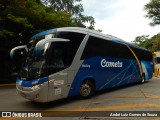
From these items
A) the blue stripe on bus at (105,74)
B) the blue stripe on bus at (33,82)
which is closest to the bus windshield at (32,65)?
the blue stripe on bus at (33,82)

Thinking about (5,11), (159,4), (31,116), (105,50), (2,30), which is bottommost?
(31,116)

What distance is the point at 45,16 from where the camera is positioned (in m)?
19.7

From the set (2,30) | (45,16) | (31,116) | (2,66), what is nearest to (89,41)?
(31,116)

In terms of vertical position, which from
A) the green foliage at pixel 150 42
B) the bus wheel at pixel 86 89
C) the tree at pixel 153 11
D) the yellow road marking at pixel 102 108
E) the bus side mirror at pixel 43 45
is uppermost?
the tree at pixel 153 11

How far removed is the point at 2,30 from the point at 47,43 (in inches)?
331

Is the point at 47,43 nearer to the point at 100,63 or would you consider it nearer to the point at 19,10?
the point at 100,63

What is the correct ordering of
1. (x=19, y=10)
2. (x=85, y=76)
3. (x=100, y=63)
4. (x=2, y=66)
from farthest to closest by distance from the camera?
(x=2, y=66) → (x=19, y=10) → (x=100, y=63) → (x=85, y=76)

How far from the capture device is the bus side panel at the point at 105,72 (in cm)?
1038

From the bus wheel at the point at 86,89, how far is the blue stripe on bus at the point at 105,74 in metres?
0.31

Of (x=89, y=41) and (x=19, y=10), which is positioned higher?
(x=19, y=10)

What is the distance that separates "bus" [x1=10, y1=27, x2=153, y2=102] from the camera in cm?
870

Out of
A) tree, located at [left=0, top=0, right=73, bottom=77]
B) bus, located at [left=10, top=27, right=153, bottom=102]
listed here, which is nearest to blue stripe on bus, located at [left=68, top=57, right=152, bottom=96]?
bus, located at [left=10, top=27, right=153, bottom=102]

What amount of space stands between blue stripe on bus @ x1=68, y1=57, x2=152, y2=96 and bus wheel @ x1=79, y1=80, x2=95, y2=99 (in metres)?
0.31

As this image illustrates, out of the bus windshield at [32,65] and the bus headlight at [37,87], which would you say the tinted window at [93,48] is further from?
the bus headlight at [37,87]
